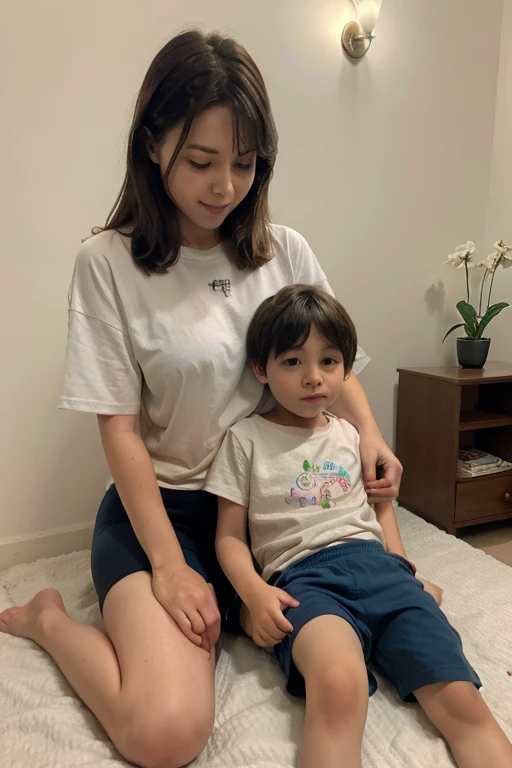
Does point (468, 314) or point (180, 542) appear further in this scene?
point (468, 314)

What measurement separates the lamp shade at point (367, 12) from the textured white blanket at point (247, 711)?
1500 mm

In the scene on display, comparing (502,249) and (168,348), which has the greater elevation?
(502,249)

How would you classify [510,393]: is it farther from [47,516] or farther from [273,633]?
[47,516]

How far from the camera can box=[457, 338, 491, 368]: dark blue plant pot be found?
1687 mm

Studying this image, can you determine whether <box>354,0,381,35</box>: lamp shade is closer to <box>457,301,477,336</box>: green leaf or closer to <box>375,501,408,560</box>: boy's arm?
<box>457,301,477,336</box>: green leaf

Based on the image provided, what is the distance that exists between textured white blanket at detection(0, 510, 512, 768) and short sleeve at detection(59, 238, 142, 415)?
440mm

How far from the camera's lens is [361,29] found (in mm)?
1520

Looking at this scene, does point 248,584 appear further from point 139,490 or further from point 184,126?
point 184,126

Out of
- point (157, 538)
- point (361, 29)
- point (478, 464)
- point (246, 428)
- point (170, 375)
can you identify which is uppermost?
point (361, 29)

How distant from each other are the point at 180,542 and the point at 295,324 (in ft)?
1.41

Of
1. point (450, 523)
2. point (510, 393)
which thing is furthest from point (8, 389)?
point (510, 393)

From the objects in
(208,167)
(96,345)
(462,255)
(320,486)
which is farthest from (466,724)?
(462,255)

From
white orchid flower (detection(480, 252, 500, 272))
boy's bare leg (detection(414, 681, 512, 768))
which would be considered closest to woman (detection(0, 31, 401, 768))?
boy's bare leg (detection(414, 681, 512, 768))

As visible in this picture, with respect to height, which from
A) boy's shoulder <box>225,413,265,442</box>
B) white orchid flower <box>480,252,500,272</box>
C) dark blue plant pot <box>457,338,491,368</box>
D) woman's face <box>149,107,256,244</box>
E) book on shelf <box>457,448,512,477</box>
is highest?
woman's face <box>149,107,256,244</box>
